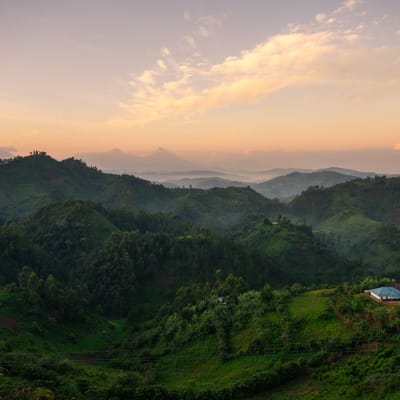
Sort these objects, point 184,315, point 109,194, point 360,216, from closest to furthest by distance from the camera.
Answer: point 184,315 < point 360,216 < point 109,194

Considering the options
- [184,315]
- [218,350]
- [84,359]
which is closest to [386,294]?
[218,350]

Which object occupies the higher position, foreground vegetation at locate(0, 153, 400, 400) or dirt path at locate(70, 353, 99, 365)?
foreground vegetation at locate(0, 153, 400, 400)

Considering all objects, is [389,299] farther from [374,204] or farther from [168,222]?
[374,204]

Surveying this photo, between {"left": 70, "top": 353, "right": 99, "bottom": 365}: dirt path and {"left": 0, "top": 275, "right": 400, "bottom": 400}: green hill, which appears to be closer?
{"left": 0, "top": 275, "right": 400, "bottom": 400}: green hill

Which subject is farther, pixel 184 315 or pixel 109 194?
pixel 109 194

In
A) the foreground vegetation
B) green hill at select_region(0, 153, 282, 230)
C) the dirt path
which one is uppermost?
green hill at select_region(0, 153, 282, 230)

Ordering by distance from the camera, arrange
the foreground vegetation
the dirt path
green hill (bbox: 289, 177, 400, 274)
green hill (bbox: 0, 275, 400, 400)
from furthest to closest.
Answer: green hill (bbox: 289, 177, 400, 274) < the dirt path < the foreground vegetation < green hill (bbox: 0, 275, 400, 400)

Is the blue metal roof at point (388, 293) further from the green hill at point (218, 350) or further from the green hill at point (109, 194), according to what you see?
the green hill at point (109, 194)

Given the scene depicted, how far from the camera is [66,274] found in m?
71.1

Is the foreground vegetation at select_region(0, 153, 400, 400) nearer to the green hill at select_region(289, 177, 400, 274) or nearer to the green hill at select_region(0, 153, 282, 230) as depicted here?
the green hill at select_region(289, 177, 400, 274)

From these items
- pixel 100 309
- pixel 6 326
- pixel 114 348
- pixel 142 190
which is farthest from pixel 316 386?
pixel 142 190

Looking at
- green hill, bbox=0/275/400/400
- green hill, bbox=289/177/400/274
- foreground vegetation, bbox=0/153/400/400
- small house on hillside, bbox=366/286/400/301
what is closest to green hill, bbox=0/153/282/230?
green hill, bbox=289/177/400/274

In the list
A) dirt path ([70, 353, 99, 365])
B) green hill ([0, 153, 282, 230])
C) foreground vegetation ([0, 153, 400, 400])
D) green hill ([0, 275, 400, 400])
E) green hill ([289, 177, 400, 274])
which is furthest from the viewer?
green hill ([0, 153, 282, 230])

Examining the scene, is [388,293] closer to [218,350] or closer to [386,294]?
[386,294]
